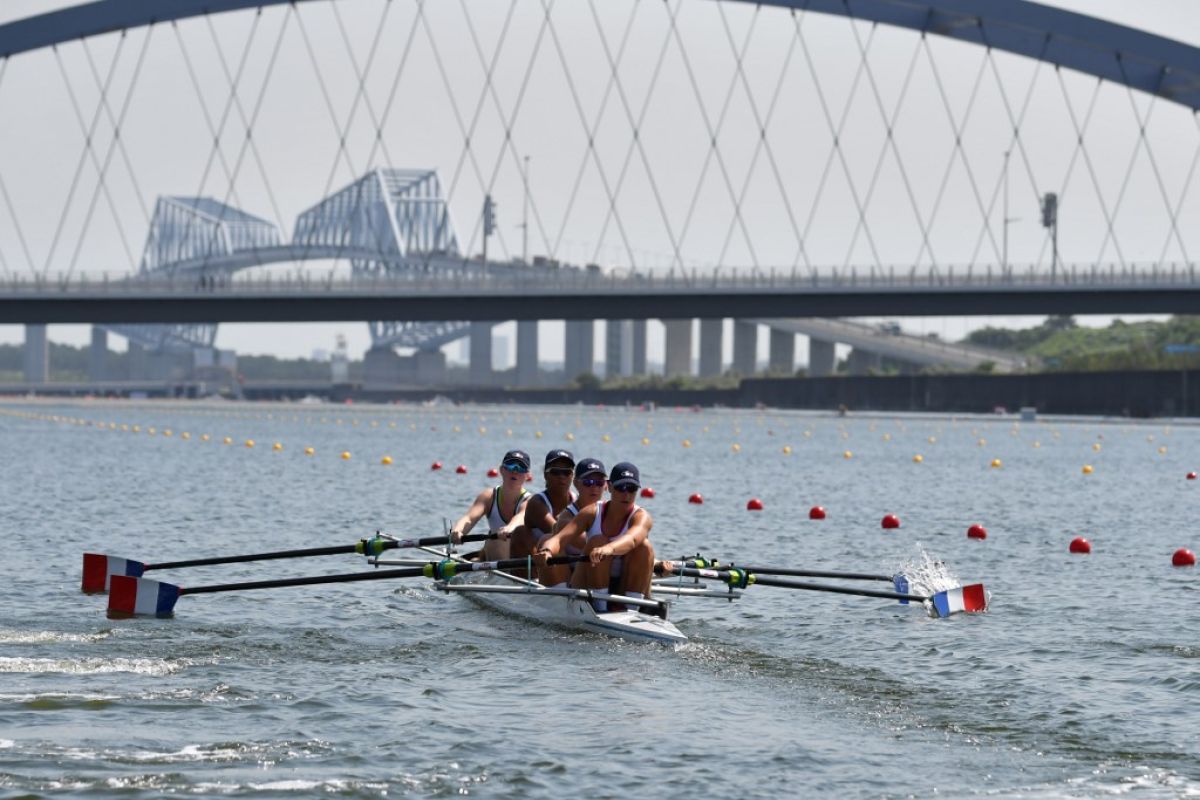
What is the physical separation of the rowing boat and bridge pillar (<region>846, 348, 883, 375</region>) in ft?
464

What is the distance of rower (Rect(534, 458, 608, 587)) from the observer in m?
19.0

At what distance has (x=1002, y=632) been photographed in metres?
19.8

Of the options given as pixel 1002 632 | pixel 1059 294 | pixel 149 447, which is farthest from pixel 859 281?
pixel 1002 632

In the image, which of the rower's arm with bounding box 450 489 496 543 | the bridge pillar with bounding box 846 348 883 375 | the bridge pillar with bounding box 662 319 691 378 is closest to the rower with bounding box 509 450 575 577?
the rower's arm with bounding box 450 489 496 543

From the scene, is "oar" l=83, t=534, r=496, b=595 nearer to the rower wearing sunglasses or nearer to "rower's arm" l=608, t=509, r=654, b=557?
the rower wearing sunglasses

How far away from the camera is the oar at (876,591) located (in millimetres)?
19766

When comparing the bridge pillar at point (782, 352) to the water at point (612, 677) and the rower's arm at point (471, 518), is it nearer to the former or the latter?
the water at point (612, 677)

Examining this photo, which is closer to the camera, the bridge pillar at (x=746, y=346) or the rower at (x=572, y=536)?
the rower at (x=572, y=536)

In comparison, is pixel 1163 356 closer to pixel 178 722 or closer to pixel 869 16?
pixel 869 16

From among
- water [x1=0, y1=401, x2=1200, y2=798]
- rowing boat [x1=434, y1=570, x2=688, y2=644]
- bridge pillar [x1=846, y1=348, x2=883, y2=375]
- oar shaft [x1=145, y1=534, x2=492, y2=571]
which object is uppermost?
bridge pillar [x1=846, y1=348, x2=883, y2=375]

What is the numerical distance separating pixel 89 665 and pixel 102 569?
573cm

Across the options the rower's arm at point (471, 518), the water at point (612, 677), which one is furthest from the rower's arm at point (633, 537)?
the rower's arm at point (471, 518)

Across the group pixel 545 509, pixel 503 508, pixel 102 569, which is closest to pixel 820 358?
pixel 503 508

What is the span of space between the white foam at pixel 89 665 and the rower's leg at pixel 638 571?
462 centimetres
